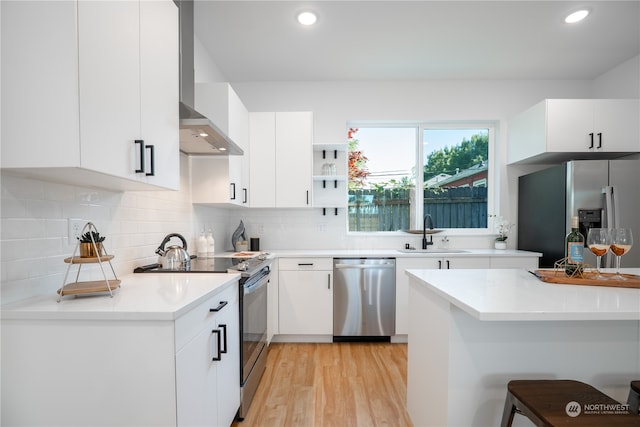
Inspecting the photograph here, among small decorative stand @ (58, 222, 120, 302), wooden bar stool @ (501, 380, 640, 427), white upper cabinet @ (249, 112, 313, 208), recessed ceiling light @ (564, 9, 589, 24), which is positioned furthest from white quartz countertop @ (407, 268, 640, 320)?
recessed ceiling light @ (564, 9, 589, 24)

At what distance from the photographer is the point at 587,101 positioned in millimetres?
3018

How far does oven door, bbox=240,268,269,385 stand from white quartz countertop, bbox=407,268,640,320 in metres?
1.05

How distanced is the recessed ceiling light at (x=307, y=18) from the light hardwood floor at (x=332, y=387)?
2825 mm

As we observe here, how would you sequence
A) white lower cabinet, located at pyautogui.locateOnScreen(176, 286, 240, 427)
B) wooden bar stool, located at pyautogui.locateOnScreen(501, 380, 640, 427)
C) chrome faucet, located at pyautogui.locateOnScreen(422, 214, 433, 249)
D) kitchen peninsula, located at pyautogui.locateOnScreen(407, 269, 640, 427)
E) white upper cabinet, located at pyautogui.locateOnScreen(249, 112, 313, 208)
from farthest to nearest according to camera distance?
chrome faucet, located at pyautogui.locateOnScreen(422, 214, 433, 249), white upper cabinet, located at pyautogui.locateOnScreen(249, 112, 313, 208), kitchen peninsula, located at pyautogui.locateOnScreen(407, 269, 640, 427), white lower cabinet, located at pyautogui.locateOnScreen(176, 286, 240, 427), wooden bar stool, located at pyautogui.locateOnScreen(501, 380, 640, 427)

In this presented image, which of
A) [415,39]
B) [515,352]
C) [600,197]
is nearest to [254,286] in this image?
[515,352]

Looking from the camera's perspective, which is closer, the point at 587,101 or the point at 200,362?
the point at 200,362

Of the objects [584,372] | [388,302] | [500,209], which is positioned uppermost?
[500,209]

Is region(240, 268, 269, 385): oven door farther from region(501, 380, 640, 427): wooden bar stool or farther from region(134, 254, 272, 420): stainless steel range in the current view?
region(501, 380, 640, 427): wooden bar stool

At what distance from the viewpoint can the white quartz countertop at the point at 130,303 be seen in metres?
1.05

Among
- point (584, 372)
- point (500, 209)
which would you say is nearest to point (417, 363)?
point (584, 372)

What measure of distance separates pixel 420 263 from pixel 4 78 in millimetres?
3061

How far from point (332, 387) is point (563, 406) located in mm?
1582

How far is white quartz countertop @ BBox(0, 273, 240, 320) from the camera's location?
1.05 metres

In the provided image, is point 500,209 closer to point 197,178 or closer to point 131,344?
point 197,178
